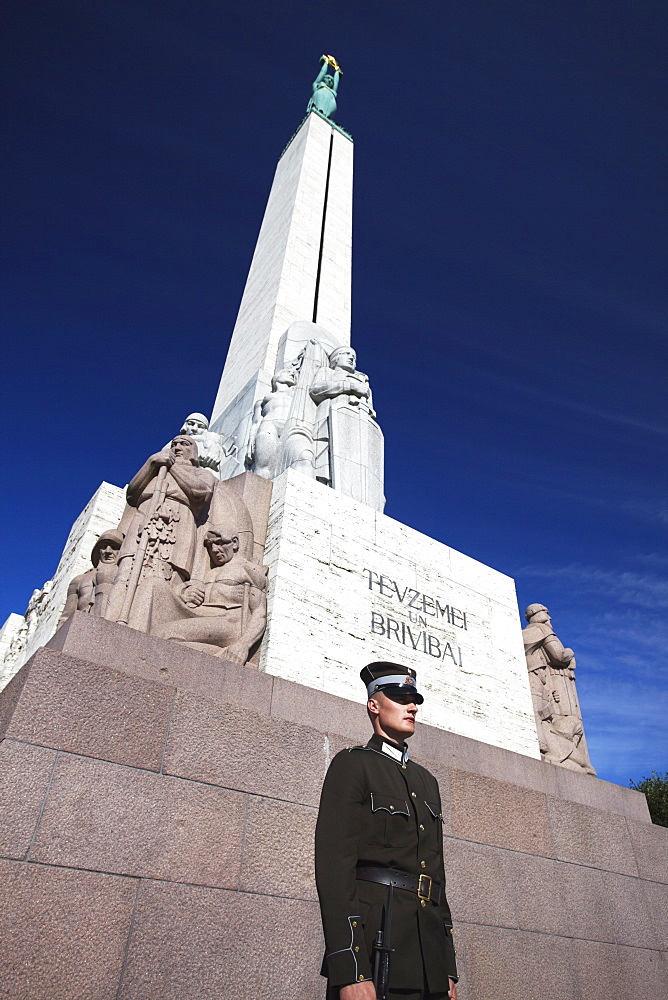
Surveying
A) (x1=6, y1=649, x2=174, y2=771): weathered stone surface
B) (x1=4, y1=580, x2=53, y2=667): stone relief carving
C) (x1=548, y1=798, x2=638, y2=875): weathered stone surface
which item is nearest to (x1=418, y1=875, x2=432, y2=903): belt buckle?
(x1=6, y1=649, x2=174, y2=771): weathered stone surface

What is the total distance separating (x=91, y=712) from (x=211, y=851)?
95 centimetres

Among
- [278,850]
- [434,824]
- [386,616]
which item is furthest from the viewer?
[386,616]

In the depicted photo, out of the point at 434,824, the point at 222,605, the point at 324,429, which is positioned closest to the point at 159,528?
the point at 222,605

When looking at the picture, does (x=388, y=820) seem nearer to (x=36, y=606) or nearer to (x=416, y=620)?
(x=416, y=620)

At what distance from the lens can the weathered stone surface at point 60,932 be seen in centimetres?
284

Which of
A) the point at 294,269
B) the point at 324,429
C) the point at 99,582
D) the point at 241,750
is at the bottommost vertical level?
the point at 241,750

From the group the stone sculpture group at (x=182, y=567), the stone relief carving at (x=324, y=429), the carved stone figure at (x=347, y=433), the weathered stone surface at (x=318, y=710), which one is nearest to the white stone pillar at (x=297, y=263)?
the stone relief carving at (x=324, y=429)

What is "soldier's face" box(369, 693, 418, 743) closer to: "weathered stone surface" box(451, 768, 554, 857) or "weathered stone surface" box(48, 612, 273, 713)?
"weathered stone surface" box(48, 612, 273, 713)

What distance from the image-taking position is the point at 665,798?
25.5 metres

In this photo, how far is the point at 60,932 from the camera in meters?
2.98

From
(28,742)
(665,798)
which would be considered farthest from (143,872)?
(665,798)

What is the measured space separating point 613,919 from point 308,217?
15.4 metres

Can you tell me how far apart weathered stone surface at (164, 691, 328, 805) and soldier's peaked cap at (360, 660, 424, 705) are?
47.9 inches

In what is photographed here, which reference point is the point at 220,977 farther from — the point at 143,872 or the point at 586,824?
the point at 586,824
